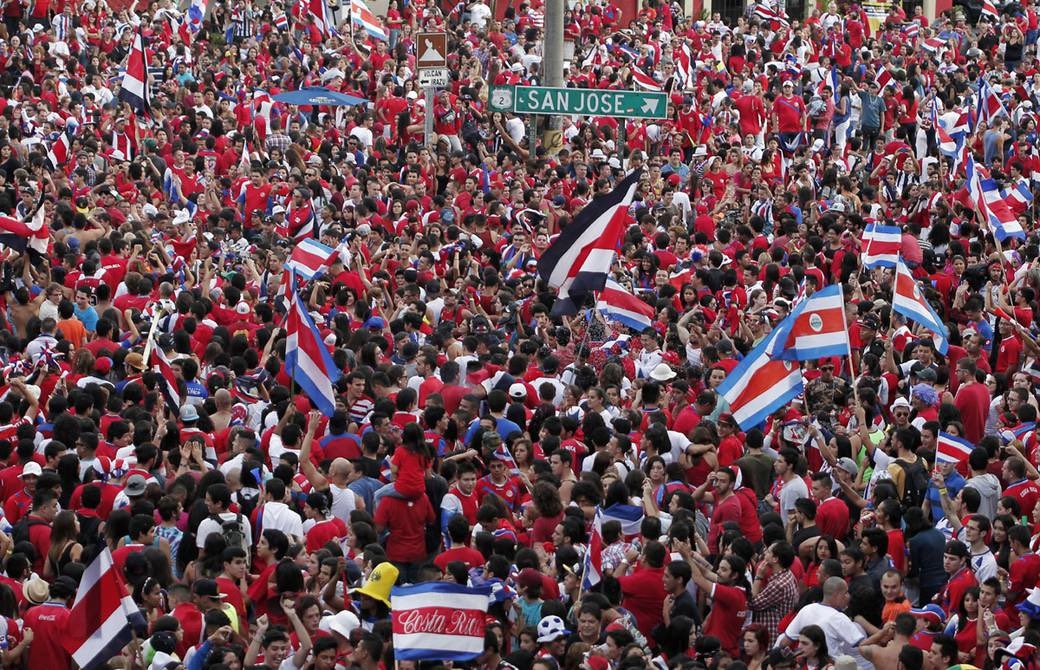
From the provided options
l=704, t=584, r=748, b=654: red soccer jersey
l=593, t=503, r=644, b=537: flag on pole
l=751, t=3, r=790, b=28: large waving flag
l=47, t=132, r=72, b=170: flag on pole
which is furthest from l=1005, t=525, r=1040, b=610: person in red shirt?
l=751, t=3, r=790, b=28: large waving flag

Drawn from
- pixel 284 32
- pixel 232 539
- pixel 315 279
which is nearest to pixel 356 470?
pixel 232 539

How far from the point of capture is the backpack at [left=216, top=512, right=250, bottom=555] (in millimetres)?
11094

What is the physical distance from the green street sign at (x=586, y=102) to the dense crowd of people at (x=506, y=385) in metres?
0.85

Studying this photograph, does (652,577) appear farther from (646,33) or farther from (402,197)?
(646,33)

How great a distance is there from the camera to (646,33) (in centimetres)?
3266

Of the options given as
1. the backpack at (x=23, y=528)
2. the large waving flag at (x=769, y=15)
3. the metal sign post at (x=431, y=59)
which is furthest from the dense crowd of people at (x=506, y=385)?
the large waving flag at (x=769, y=15)

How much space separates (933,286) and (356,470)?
7741 millimetres

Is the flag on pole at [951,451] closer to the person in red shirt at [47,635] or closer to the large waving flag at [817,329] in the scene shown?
the large waving flag at [817,329]

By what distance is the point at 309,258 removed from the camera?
55.4 ft

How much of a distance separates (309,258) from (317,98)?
8.57 meters

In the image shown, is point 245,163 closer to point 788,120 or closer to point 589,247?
point 788,120

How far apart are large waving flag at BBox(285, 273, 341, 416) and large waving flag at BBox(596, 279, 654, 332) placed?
2.84 meters

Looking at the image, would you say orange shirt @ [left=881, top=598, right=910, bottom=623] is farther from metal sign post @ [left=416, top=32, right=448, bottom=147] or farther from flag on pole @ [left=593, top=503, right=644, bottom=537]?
metal sign post @ [left=416, top=32, right=448, bottom=147]

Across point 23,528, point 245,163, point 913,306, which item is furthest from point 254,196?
point 23,528
